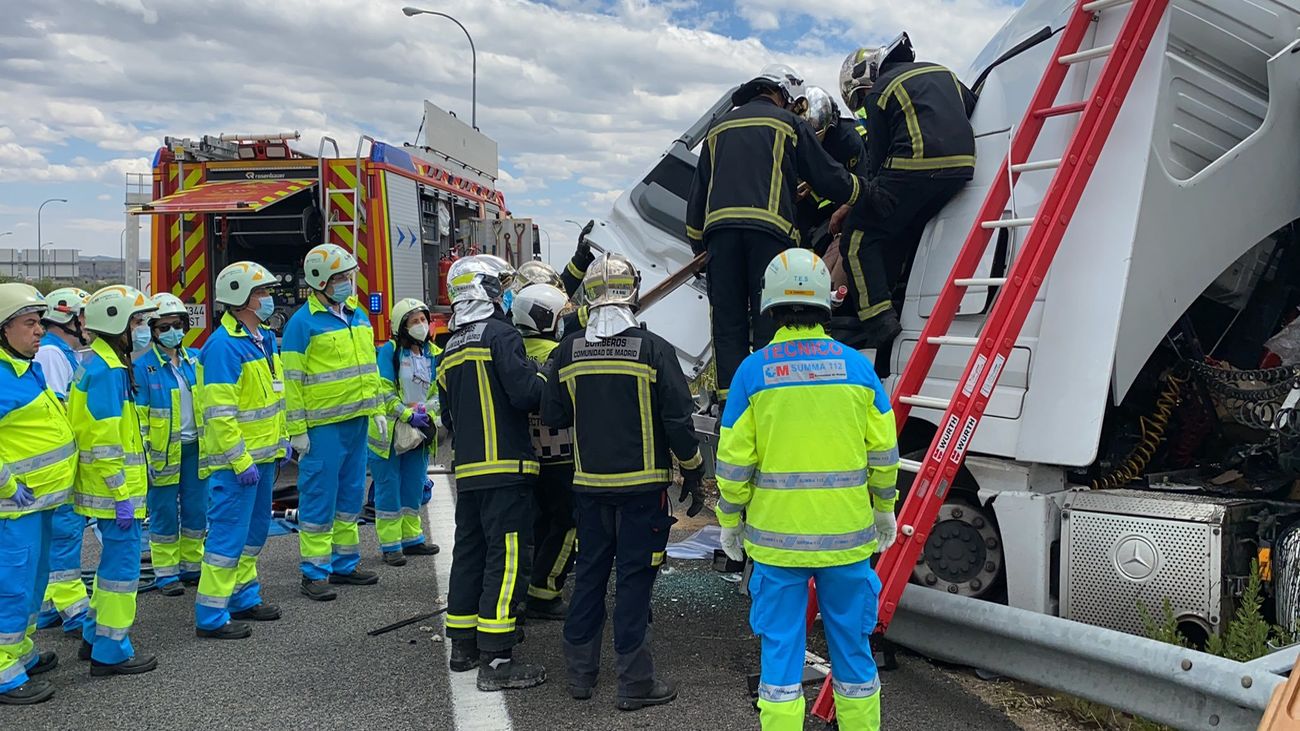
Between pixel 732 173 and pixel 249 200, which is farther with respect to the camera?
pixel 249 200

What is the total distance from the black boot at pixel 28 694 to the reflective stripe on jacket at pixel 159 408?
157 cm

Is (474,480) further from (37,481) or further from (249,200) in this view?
(249,200)

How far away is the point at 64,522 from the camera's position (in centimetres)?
442

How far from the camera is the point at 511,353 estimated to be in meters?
4.36

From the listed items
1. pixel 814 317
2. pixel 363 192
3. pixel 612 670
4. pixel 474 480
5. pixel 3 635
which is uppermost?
pixel 363 192

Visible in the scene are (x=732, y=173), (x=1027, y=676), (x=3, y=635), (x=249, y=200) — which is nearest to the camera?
(x=1027, y=676)

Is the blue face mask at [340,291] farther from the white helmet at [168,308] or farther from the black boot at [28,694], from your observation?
the black boot at [28,694]

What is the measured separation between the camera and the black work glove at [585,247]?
6.34 m

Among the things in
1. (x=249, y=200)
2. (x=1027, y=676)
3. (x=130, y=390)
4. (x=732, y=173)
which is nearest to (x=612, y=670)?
(x=1027, y=676)

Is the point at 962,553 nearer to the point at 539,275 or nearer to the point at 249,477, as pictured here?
the point at 539,275

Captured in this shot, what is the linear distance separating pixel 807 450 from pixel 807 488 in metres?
0.12

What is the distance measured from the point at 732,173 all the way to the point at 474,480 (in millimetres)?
1849

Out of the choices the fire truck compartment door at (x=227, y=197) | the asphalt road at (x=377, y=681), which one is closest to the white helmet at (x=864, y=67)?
the asphalt road at (x=377, y=681)

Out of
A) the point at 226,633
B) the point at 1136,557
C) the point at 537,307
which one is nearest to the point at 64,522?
the point at 226,633
